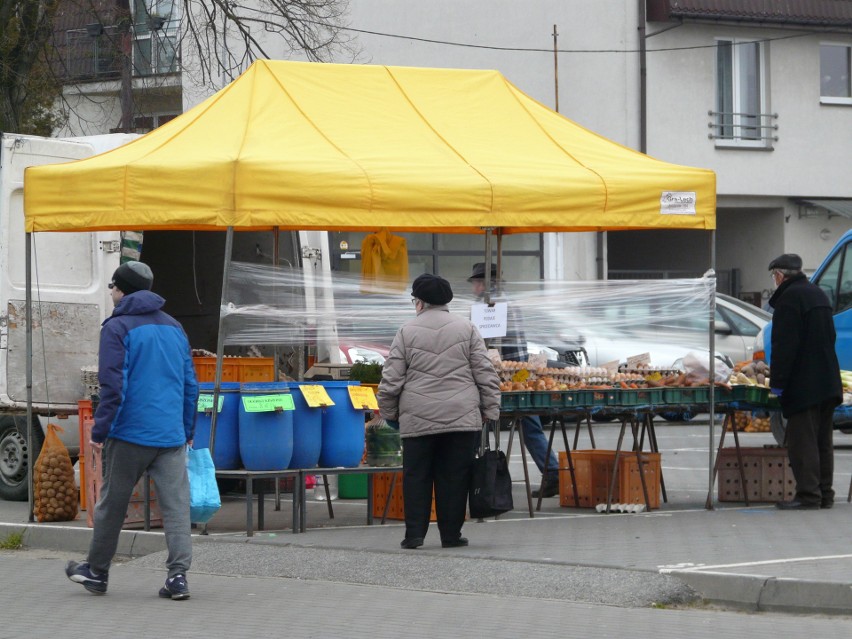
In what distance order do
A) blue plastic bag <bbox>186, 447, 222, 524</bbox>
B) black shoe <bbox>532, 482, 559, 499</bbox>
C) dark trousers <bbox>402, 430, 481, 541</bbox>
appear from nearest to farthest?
1. blue plastic bag <bbox>186, 447, 222, 524</bbox>
2. dark trousers <bbox>402, 430, 481, 541</bbox>
3. black shoe <bbox>532, 482, 559, 499</bbox>

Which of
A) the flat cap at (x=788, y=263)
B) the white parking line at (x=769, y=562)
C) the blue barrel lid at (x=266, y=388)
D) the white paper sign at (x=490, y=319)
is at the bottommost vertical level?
the white parking line at (x=769, y=562)

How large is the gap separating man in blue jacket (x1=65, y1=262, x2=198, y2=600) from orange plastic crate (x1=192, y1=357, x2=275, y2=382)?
379cm

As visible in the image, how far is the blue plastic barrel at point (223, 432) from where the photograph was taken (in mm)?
10562

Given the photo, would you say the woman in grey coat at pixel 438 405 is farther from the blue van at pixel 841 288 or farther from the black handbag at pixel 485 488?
the blue van at pixel 841 288

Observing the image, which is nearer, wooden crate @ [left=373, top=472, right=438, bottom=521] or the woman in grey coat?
the woman in grey coat

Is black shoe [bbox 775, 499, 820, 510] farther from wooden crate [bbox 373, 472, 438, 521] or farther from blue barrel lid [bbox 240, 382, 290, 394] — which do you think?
blue barrel lid [bbox 240, 382, 290, 394]

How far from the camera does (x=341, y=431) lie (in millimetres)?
10766

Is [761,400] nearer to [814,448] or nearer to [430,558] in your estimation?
[814,448]

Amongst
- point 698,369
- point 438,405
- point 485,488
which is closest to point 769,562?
point 485,488

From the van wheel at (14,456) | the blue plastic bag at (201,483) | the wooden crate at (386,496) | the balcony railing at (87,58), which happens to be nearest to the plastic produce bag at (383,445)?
the wooden crate at (386,496)

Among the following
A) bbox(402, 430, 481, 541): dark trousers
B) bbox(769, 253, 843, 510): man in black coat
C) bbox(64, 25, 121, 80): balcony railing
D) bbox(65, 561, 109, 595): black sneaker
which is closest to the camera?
bbox(65, 561, 109, 595): black sneaker

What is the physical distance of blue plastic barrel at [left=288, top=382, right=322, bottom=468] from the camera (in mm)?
10594

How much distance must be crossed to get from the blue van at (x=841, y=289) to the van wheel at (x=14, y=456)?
24.8 ft

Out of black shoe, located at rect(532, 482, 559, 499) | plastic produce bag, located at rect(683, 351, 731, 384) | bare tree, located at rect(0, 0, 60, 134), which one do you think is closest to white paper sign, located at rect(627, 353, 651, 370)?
plastic produce bag, located at rect(683, 351, 731, 384)
